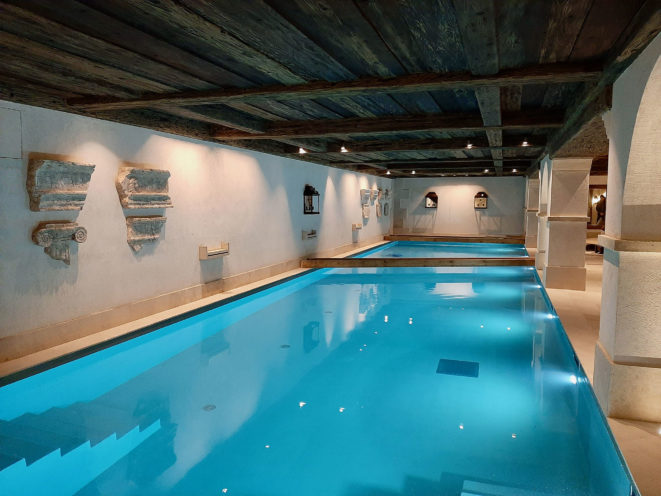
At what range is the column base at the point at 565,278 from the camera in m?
8.66

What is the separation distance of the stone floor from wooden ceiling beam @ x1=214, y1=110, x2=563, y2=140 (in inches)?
109

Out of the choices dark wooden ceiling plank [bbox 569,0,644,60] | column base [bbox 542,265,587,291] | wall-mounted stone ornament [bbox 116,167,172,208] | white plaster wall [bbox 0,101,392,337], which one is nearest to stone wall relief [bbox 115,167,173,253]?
wall-mounted stone ornament [bbox 116,167,172,208]

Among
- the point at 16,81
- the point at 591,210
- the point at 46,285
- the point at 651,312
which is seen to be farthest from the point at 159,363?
the point at 591,210

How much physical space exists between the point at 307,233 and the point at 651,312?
10.1 m

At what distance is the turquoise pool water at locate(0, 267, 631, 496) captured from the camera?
3.14m

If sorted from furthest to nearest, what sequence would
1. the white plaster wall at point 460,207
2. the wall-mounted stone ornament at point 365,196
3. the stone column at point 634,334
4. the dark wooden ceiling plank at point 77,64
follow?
1. the white plaster wall at point 460,207
2. the wall-mounted stone ornament at point 365,196
3. the dark wooden ceiling plank at point 77,64
4. the stone column at point 634,334

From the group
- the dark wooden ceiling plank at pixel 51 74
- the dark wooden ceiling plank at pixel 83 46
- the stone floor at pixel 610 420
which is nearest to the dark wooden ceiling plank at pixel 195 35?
the dark wooden ceiling plank at pixel 83 46

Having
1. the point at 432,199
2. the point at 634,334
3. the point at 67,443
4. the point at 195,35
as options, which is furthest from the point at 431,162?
the point at 67,443

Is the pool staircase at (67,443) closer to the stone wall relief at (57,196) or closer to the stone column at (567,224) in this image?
the stone wall relief at (57,196)

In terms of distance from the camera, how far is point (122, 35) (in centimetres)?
344

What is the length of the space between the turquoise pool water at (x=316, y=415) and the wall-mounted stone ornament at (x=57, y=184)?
6.09 feet

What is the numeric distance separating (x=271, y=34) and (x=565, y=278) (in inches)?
297

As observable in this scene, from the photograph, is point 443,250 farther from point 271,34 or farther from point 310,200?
point 271,34

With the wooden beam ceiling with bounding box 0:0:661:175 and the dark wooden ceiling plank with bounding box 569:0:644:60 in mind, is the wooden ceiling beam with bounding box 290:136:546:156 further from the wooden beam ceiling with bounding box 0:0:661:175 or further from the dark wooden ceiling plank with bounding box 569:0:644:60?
the dark wooden ceiling plank with bounding box 569:0:644:60
